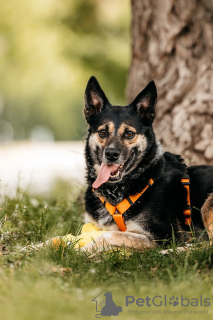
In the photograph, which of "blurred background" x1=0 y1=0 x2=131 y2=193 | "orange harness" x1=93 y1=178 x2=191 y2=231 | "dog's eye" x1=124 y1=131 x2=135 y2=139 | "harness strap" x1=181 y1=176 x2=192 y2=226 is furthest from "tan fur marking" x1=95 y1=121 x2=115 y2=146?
"blurred background" x1=0 y1=0 x2=131 y2=193

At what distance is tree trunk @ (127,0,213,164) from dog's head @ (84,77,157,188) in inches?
Result: 66.6

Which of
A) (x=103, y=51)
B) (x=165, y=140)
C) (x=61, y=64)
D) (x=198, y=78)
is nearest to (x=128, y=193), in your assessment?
(x=165, y=140)

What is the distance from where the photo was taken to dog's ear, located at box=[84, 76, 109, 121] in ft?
16.2

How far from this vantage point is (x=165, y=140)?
666 cm

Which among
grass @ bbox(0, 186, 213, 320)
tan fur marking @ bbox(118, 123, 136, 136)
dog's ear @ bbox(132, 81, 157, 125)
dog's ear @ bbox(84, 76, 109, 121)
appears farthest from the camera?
dog's ear @ bbox(84, 76, 109, 121)

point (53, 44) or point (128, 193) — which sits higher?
point (53, 44)

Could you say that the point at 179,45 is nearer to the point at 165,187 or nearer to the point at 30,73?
the point at 165,187

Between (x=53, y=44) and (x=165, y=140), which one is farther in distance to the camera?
(x=53, y=44)

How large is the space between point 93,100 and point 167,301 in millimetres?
2634

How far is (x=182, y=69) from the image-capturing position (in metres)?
6.81

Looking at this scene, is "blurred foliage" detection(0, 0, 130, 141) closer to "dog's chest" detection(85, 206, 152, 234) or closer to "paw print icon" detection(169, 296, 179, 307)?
"dog's chest" detection(85, 206, 152, 234)

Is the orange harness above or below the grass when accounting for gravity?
above

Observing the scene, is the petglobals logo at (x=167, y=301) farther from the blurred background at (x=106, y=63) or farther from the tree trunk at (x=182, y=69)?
the tree trunk at (x=182, y=69)

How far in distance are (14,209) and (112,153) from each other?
5.51ft
